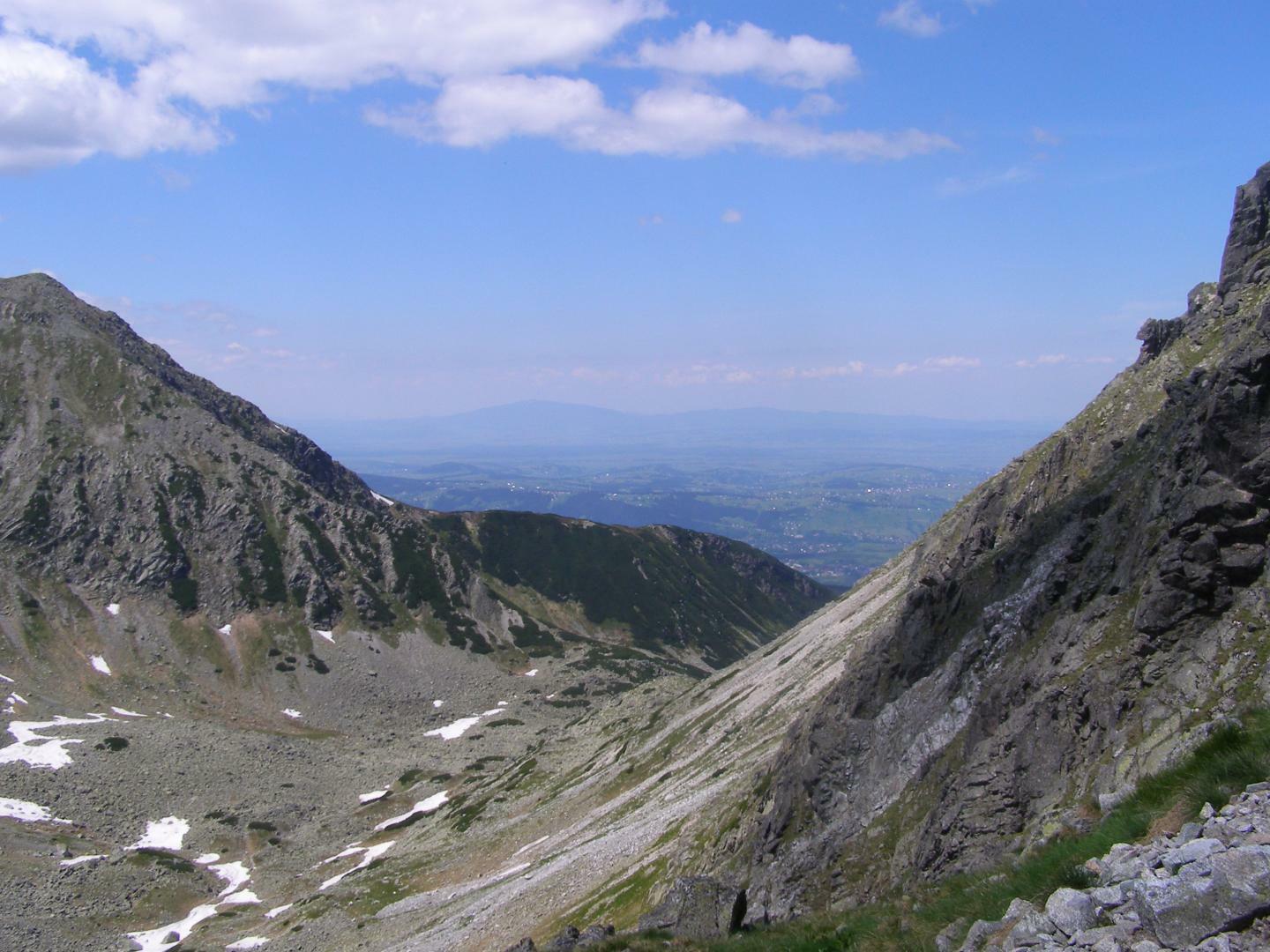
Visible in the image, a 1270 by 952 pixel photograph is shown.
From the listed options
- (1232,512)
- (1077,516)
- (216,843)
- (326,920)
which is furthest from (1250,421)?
(216,843)

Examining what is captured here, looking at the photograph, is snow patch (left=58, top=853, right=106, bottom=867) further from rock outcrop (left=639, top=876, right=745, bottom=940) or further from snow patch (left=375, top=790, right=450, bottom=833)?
rock outcrop (left=639, top=876, right=745, bottom=940)

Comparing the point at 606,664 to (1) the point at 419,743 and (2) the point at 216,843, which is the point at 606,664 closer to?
(1) the point at 419,743

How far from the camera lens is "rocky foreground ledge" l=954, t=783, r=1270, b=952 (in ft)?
31.1

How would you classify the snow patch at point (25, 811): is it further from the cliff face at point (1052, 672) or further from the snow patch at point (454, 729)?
the cliff face at point (1052, 672)

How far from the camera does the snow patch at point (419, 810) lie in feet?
338

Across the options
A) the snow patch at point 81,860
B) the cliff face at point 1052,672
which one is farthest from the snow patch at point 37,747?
the cliff face at point 1052,672

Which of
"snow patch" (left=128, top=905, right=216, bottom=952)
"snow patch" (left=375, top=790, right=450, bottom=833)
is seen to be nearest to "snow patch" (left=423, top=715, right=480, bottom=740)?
"snow patch" (left=375, top=790, right=450, bottom=833)

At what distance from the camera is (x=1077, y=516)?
37188 millimetres

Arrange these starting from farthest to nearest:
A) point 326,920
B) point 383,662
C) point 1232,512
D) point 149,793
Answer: point 383,662 < point 149,793 < point 326,920 < point 1232,512

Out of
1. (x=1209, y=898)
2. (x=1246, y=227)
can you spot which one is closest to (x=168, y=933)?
(x=1209, y=898)

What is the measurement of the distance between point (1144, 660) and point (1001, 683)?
23.4ft

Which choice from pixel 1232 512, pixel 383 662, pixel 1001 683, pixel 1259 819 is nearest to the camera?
pixel 1259 819

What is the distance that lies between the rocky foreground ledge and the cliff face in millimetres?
5566

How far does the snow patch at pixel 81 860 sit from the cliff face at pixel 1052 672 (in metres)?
74.5
